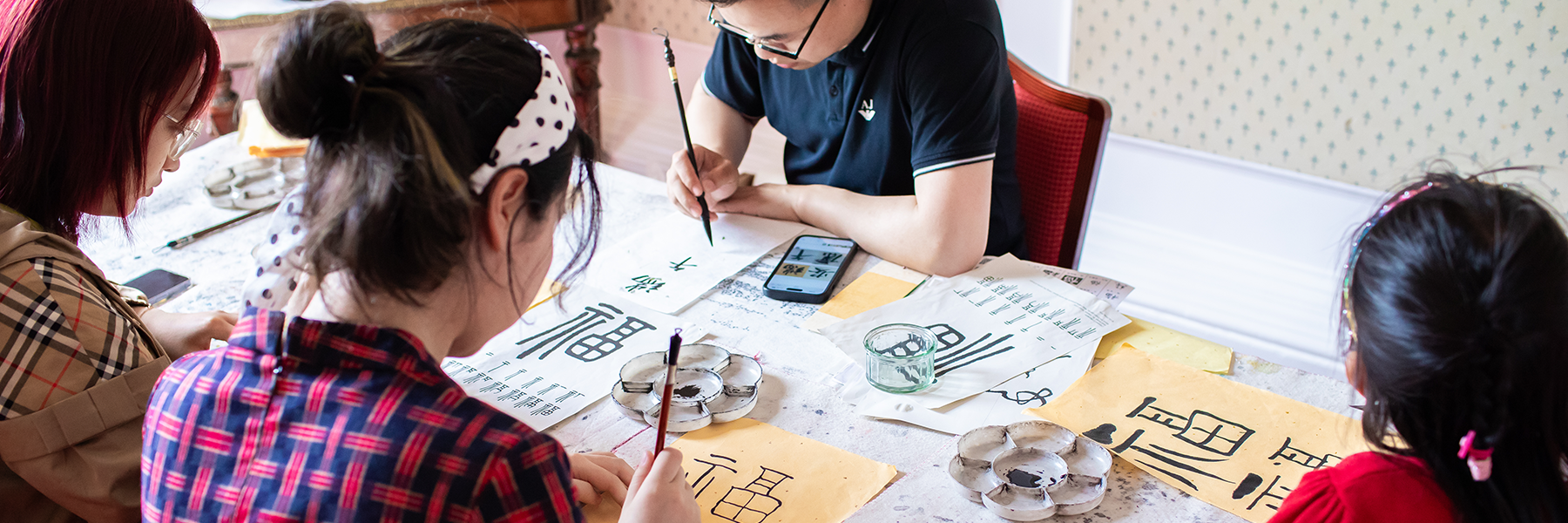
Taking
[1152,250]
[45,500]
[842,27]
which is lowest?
[1152,250]

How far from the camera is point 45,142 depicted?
90 centimetres

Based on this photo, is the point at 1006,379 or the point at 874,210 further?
the point at 874,210

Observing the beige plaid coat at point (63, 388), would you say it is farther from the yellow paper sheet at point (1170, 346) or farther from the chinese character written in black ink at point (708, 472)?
the yellow paper sheet at point (1170, 346)

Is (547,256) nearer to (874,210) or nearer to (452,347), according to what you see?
Answer: (452,347)

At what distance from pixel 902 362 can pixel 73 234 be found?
817 millimetres

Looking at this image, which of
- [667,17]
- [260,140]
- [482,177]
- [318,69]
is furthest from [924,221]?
[667,17]

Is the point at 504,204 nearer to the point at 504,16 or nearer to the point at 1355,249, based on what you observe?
the point at 1355,249

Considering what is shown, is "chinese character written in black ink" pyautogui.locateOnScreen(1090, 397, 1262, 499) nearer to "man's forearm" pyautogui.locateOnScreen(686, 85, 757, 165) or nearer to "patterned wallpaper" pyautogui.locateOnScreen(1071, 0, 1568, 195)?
"man's forearm" pyautogui.locateOnScreen(686, 85, 757, 165)

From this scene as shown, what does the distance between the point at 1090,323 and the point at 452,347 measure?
70cm

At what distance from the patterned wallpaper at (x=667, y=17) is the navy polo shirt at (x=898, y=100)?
1.65 m

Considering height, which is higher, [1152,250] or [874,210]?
[874,210]

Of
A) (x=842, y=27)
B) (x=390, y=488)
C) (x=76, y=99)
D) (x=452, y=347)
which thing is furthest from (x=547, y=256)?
(x=842, y=27)

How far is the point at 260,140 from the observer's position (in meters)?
1.65

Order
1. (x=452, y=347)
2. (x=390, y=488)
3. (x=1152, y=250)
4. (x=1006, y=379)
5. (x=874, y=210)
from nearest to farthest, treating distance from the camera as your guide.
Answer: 1. (x=390, y=488)
2. (x=452, y=347)
3. (x=1006, y=379)
4. (x=874, y=210)
5. (x=1152, y=250)
